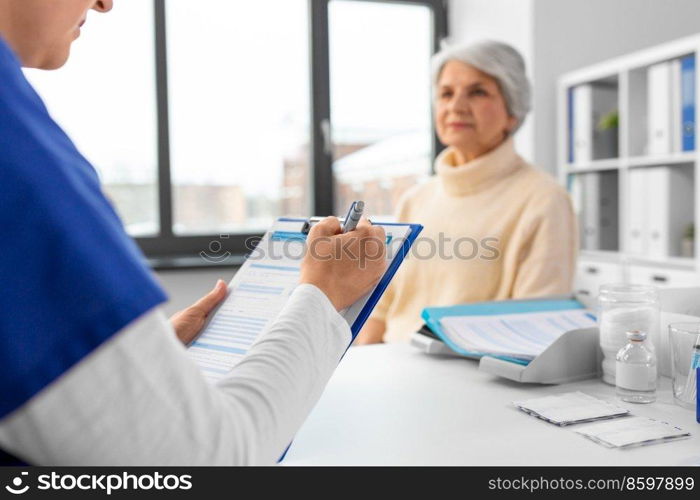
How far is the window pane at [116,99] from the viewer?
2.77m

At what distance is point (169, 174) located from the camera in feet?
9.59

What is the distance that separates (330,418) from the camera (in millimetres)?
902

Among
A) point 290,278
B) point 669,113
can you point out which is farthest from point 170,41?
→ point 290,278

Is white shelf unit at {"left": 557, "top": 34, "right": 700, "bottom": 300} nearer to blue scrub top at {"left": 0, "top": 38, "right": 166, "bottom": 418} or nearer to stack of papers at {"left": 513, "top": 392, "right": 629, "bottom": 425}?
stack of papers at {"left": 513, "top": 392, "right": 629, "bottom": 425}

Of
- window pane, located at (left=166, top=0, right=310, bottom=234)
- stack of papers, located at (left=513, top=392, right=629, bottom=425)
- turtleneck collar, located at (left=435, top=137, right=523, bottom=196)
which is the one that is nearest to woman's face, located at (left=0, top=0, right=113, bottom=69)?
stack of papers, located at (left=513, top=392, right=629, bottom=425)

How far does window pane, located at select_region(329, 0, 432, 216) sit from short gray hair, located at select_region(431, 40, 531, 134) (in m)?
1.27

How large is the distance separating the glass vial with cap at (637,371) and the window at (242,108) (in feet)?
7.62

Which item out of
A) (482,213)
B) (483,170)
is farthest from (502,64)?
(482,213)

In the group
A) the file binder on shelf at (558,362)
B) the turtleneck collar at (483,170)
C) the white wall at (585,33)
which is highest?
the white wall at (585,33)

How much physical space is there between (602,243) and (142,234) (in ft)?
6.64

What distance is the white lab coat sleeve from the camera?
0.45 meters

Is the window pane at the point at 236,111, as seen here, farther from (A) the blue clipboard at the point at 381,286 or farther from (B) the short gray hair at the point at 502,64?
(A) the blue clipboard at the point at 381,286

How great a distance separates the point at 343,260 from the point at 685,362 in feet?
1.68

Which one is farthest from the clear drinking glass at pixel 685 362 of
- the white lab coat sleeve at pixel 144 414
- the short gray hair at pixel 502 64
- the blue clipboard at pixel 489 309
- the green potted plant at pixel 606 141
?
the green potted plant at pixel 606 141
